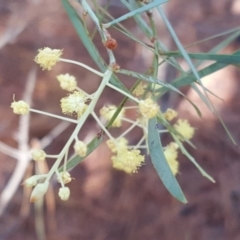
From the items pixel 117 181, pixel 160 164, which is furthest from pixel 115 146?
pixel 117 181

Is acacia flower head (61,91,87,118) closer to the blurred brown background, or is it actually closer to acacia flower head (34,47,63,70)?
acacia flower head (34,47,63,70)

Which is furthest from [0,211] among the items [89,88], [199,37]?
[199,37]

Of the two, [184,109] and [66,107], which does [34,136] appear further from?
[66,107]

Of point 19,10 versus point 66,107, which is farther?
point 19,10

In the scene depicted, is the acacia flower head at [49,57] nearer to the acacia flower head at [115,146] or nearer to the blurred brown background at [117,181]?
the acacia flower head at [115,146]

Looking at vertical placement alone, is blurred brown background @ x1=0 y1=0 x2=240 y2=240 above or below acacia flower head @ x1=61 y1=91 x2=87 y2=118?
above

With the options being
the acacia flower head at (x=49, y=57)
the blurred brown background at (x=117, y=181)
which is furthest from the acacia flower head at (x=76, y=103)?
the blurred brown background at (x=117, y=181)

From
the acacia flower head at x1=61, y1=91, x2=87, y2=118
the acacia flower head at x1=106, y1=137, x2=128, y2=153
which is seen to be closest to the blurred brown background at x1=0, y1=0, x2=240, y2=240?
the acacia flower head at x1=106, y1=137, x2=128, y2=153
